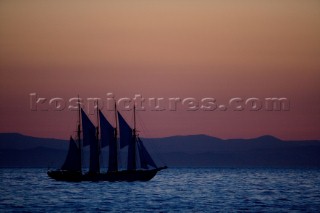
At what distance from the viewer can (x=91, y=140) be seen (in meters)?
110

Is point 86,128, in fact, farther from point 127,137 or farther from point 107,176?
point 107,176

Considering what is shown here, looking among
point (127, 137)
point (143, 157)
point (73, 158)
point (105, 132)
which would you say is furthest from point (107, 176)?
point (143, 157)

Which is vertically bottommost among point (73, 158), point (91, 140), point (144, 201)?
point (144, 201)

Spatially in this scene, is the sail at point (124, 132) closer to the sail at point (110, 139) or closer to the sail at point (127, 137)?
the sail at point (127, 137)

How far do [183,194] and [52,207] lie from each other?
1027 inches

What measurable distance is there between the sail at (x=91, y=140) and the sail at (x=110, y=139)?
1.80 m

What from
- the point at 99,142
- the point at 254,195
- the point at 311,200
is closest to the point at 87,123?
the point at 99,142

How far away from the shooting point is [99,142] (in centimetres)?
11206

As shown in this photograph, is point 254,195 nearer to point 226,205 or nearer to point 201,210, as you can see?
point 226,205

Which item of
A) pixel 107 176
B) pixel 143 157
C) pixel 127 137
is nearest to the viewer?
pixel 143 157

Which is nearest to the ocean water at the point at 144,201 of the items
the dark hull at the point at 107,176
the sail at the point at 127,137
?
the dark hull at the point at 107,176

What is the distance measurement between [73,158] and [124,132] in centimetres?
841

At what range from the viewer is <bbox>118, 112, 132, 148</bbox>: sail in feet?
356

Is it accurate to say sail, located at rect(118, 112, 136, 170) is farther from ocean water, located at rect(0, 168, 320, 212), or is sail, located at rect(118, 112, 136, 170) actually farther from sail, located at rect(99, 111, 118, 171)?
ocean water, located at rect(0, 168, 320, 212)
